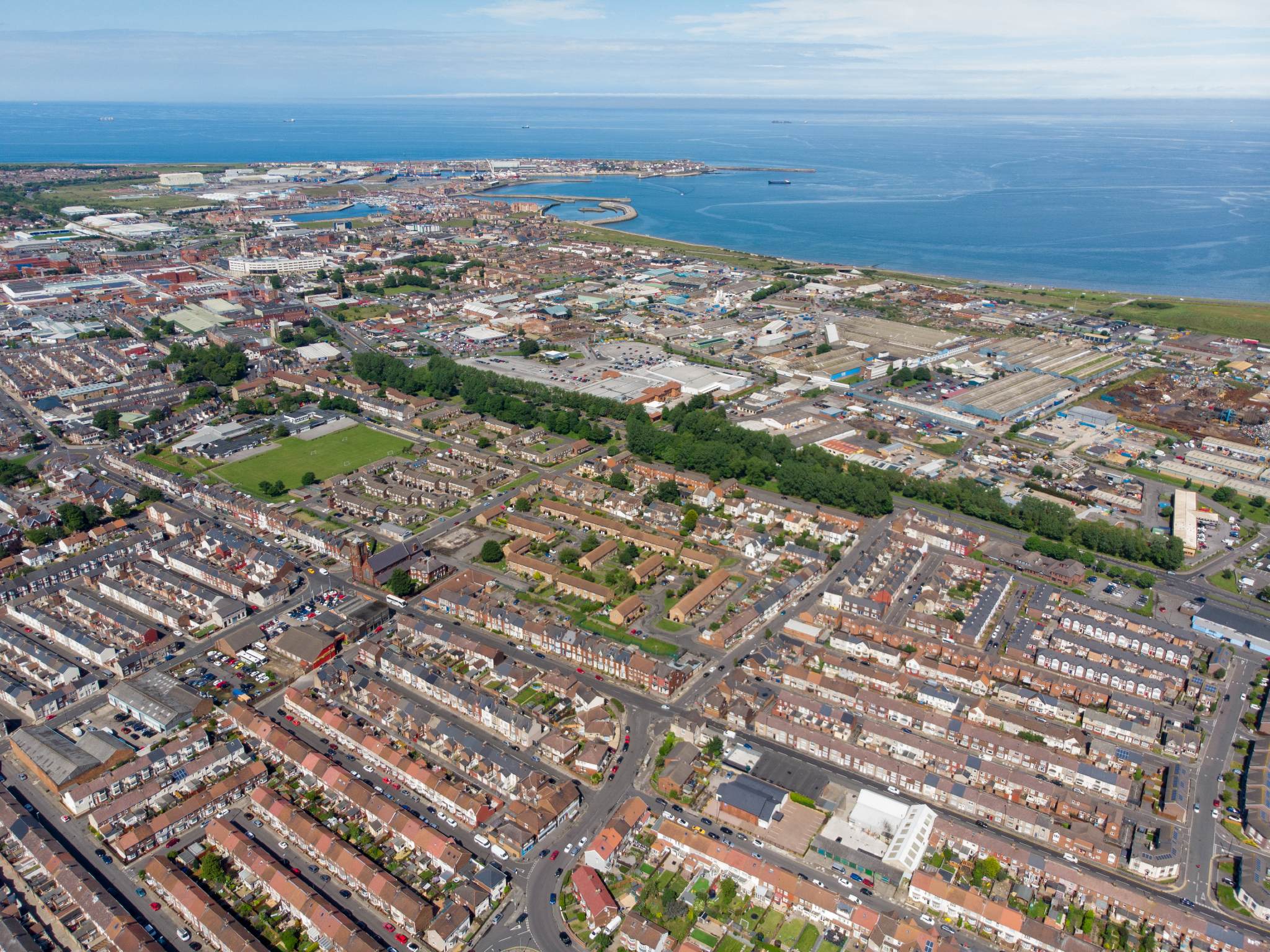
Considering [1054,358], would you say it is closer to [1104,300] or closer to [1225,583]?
[1104,300]

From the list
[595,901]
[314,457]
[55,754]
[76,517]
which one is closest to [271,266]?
[314,457]

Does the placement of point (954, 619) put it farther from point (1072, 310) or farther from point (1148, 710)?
point (1072, 310)

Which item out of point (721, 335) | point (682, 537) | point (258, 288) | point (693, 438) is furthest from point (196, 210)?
point (682, 537)

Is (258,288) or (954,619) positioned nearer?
(954,619)

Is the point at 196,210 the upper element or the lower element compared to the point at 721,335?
upper

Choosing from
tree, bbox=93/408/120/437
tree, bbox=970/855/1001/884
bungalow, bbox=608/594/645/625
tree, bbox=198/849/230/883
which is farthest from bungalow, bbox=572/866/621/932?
tree, bbox=93/408/120/437

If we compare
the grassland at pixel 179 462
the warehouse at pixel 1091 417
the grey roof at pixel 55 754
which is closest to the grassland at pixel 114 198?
the grassland at pixel 179 462
